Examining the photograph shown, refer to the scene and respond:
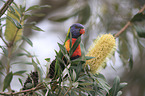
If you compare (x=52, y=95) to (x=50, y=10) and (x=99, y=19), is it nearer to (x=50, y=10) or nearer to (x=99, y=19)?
(x=99, y=19)

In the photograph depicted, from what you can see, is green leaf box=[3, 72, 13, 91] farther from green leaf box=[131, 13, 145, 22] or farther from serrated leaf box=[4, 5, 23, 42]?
green leaf box=[131, 13, 145, 22]

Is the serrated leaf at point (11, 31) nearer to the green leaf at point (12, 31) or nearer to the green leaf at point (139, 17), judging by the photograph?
the green leaf at point (12, 31)

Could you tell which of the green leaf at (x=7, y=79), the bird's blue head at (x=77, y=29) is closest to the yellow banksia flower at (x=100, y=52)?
the bird's blue head at (x=77, y=29)

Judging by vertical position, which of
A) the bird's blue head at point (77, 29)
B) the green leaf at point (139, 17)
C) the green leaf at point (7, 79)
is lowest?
the green leaf at point (7, 79)

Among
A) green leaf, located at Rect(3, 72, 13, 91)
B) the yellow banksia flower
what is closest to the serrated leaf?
green leaf, located at Rect(3, 72, 13, 91)

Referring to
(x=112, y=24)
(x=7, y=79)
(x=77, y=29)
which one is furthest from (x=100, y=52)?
(x=112, y=24)

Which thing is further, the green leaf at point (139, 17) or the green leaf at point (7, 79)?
the green leaf at point (139, 17)

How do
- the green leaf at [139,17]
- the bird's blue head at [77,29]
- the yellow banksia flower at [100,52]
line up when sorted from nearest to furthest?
1. the yellow banksia flower at [100,52]
2. the bird's blue head at [77,29]
3. the green leaf at [139,17]

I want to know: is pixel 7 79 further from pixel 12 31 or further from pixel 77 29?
pixel 77 29

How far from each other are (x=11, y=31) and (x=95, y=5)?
1222 millimetres

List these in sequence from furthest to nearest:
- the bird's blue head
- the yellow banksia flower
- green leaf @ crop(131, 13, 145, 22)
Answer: green leaf @ crop(131, 13, 145, 22)
the bird's blue head
the yellow banksia flower

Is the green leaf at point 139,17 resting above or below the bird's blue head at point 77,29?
above

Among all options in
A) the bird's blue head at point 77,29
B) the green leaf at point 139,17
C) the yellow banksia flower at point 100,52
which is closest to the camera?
the yellow banksia flower at point 100,52

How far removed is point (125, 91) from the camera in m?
2.66
